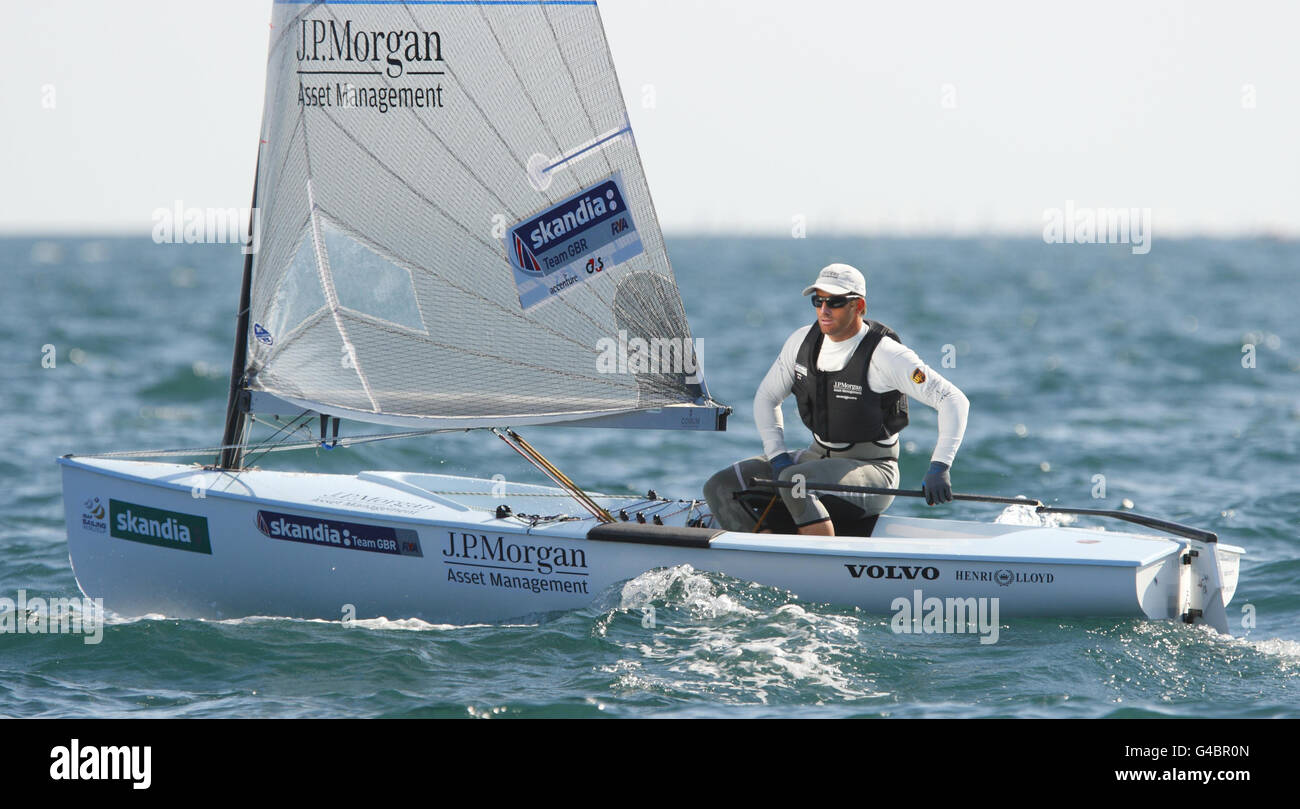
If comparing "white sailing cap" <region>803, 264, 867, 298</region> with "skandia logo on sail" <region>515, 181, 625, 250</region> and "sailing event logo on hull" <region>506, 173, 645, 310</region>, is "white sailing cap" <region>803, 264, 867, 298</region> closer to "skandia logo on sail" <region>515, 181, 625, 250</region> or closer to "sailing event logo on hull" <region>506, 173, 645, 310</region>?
"sailing event logo on hull" <region>506, 173, 645, 310</region>

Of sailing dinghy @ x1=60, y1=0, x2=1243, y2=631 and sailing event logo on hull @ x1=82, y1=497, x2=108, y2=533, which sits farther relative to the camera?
sailing event logo on hull @ x1=82, y1=497, x2=108, y2=533

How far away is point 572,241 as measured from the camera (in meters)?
5.77

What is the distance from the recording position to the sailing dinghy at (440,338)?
18.3ft

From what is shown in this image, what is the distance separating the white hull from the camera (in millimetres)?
5219

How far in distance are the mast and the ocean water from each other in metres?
0.84

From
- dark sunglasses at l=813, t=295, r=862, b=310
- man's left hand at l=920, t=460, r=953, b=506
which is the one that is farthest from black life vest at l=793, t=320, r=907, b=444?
man's left hand at l=920, t=460, r=953, b=506

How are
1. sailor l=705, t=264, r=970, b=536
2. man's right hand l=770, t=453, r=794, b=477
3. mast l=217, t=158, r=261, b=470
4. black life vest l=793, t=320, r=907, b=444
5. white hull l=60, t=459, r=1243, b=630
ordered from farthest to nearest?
1. mast l=217, t=158, r=261, b=470
2. man's right hand l=770, t=453, r=794, b=477
3. black life vest l=793, t=320, r=907, b=444
4. sailor l=705, t=264, r=970, b=536
5. white hull l=60, t=459, r=1243, b=630

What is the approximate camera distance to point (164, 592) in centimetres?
600

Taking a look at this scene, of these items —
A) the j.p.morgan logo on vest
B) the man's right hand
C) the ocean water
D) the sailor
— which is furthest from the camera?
the j.p.morgan logo on vest

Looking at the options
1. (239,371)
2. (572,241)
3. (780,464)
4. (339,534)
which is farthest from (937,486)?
(239,371)

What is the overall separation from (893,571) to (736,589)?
64 cm

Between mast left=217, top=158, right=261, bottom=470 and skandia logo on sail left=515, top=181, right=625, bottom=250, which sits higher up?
skandia logo on sail left=515, top=181, right=625, bottom=250

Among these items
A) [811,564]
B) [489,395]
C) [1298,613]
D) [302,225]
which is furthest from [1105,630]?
[302,225]
